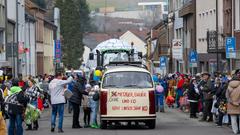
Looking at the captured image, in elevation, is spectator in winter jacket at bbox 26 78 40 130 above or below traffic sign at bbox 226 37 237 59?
below

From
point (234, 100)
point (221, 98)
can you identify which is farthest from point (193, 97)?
point (234, 100)

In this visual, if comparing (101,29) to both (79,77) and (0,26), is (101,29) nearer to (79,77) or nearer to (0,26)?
(0,26)

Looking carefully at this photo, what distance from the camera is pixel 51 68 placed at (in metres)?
90.9

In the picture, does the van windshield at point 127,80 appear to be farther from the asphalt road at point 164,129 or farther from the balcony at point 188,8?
the balcony at point 188,8

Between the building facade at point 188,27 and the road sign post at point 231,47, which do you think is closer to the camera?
the road sign post at point 231,47

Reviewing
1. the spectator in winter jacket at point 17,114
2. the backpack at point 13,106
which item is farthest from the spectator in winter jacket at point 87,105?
the backpack at point 13,106

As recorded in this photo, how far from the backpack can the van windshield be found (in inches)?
188

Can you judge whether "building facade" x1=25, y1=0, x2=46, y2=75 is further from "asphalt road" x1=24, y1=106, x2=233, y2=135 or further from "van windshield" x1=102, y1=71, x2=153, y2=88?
"van windshield" x1=102, y1=71, x2=153, y2=88

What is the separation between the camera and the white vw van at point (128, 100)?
942 inches

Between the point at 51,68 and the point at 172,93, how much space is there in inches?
1984

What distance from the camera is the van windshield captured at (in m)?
24.4

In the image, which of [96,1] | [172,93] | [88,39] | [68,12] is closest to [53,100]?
[172,93]

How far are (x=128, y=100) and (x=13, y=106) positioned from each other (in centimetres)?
481

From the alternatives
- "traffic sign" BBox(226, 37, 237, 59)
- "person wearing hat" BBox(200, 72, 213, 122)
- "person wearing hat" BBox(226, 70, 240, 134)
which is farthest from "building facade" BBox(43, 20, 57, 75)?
"person wearing hat" BBox(226, 70, 240, 134)
